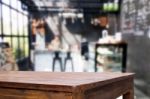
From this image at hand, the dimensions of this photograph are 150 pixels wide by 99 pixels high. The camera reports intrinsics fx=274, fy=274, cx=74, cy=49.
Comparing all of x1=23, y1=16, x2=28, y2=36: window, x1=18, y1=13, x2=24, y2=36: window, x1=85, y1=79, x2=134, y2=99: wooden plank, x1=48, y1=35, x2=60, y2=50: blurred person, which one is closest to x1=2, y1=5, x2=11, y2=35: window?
x1=18, y1=13, x2=24, y2=36: window

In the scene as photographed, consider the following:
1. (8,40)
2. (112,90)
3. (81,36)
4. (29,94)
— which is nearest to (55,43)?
(81,36)

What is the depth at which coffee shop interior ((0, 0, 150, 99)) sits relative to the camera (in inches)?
144

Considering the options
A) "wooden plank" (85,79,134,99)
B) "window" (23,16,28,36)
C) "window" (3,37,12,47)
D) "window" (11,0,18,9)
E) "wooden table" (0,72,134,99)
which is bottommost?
"wooden plank" (85,79,134,99)

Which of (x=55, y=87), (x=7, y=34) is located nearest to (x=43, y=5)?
(x=7, y=34)

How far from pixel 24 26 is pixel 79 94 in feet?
9.75

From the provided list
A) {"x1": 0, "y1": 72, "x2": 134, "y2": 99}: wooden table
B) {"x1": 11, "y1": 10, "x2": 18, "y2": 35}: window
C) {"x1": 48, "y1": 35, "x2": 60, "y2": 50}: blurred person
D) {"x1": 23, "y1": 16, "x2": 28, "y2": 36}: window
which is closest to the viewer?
{"x1": 0, "y1": 72, "x2": 134, "y2": 99}: wooden table

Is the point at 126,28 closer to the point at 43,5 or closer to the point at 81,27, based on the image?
the point at 81,27

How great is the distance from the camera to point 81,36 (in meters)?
4.74

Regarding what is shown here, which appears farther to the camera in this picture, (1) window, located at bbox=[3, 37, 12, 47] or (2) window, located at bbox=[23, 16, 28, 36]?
(2) window, located at bbox=[23, 16, 28, 36]

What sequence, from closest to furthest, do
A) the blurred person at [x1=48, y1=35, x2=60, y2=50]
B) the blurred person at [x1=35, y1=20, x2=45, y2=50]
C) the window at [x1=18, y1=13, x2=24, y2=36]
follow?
the window at [x1=18, y1=13, x2=24, y2=36] < the blurred person at [x1=35, y1=20, x2=45, y2=50] < the blurred person at [x1=48, y1=35, x2=60, y2=50]

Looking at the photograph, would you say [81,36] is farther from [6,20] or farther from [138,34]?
[6,20]

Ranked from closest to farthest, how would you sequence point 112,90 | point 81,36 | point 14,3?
point 112,90, point 14,3, point 81,36

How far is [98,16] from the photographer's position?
15.7 ft

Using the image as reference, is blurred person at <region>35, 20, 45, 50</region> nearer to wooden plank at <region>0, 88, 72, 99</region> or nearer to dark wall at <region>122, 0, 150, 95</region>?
dark wall at <region>122, 0, 150, 95</region>
